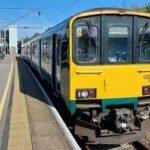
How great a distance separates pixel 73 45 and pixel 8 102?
16.3 ft

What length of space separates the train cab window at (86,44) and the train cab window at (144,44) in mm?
1062

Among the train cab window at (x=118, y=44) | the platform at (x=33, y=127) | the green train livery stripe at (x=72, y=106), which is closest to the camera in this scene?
the platform at (x=33, y=127)

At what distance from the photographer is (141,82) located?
9.55 m

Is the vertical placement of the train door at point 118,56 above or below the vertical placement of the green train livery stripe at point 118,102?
above

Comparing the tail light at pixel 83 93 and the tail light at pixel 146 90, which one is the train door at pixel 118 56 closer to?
the tail light at pixel 146 90

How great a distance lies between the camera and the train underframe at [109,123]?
30.3ft

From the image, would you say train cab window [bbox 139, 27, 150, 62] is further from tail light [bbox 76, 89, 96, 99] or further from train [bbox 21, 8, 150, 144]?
tail light [bbox 76, 89, 96, 99]

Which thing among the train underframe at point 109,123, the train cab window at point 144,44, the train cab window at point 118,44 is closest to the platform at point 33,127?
the train underframe at point 109,123

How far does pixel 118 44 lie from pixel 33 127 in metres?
2.60

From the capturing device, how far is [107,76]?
9273 mm

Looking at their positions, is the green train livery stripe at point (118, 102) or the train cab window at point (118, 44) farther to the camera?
the train cab window at point (118, 44)

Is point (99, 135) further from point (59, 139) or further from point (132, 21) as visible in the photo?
point (132, 21)

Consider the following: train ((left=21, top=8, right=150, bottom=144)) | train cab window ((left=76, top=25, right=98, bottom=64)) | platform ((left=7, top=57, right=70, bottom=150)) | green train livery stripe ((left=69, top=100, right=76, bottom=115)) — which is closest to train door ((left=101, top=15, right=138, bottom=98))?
train ((left=21, top=8, right=150, bottom=144))

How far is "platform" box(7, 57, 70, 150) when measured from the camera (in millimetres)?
7957
